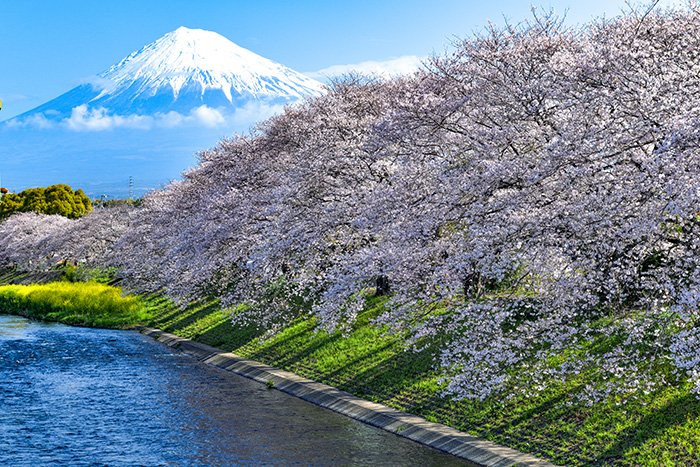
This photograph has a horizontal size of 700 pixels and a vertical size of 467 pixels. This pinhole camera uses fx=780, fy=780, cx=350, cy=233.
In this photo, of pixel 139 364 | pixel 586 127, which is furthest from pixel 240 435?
pixel 139 364

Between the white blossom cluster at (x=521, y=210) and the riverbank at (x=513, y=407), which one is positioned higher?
the white blossom cluster at (x=521, y=210)

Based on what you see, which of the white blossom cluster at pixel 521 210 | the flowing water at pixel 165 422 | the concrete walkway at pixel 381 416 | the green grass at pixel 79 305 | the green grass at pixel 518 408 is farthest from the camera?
the green grass at pixel 79 305

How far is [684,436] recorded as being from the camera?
54.1 feet

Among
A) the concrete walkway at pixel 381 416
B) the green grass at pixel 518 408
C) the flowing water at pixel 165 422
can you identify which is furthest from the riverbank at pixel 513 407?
the flowing water at pixel 165 422

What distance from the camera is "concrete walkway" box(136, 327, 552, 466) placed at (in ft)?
59.9

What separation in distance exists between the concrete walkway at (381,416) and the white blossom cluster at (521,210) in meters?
1.45

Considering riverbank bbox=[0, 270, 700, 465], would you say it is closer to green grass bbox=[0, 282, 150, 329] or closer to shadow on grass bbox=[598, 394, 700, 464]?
shadow on grass bbox=[598, 394, 700, 464]

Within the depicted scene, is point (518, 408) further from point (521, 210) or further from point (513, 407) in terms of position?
point (521, 210)

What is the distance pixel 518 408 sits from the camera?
19.9m

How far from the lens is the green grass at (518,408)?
1678 centimetres

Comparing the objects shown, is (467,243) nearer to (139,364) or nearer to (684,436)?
(684,436)

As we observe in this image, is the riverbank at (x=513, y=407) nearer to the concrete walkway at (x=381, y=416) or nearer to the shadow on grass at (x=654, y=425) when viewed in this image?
the shadow on grass at (x=654, y=425)

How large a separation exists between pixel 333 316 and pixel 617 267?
11.2m

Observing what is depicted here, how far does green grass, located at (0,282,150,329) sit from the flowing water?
1631 centimetres
